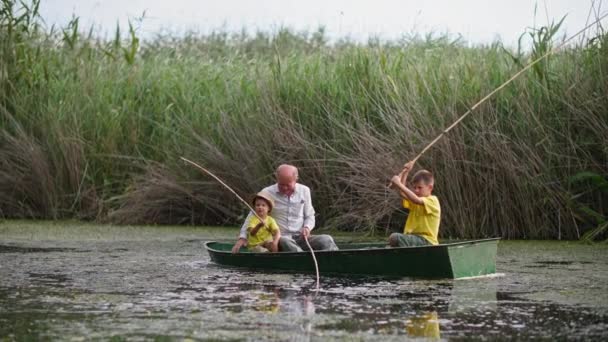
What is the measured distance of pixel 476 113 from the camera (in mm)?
10516

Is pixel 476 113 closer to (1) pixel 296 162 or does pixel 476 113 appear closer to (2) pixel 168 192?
(1) pixel 296 162

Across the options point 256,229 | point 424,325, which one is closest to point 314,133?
point 256,229

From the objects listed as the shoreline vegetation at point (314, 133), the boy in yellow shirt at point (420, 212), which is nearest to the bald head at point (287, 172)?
the boy in yellow shirt at point (420, 212)

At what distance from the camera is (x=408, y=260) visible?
757cm

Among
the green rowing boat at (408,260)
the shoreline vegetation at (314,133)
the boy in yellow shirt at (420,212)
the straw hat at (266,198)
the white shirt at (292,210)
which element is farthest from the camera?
the shoreline vegetation at (314,133)

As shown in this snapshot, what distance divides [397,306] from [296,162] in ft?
17.2

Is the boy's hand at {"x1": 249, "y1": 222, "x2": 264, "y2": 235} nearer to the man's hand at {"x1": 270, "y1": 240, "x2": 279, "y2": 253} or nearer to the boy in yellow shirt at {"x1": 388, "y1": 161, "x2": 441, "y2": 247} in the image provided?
the man's hand at {"x1": 270, "y1": 240, "x2": 279, "y2": 253}

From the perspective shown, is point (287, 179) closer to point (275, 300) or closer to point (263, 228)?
point (263, 228)

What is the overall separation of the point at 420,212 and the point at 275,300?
175cm

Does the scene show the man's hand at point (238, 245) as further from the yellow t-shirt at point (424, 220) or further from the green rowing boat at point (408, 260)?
the yellow t-shirt at point (424, 220)

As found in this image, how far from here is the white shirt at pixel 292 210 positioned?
8812 millimetres

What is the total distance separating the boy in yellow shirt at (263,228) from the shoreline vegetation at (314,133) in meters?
2.11

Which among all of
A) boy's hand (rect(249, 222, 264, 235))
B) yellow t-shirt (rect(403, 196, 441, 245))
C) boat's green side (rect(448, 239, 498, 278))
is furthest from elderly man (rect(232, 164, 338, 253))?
boat's green side (rect(448, 239, 498, 278))

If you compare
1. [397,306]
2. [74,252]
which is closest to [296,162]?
[74,252]
